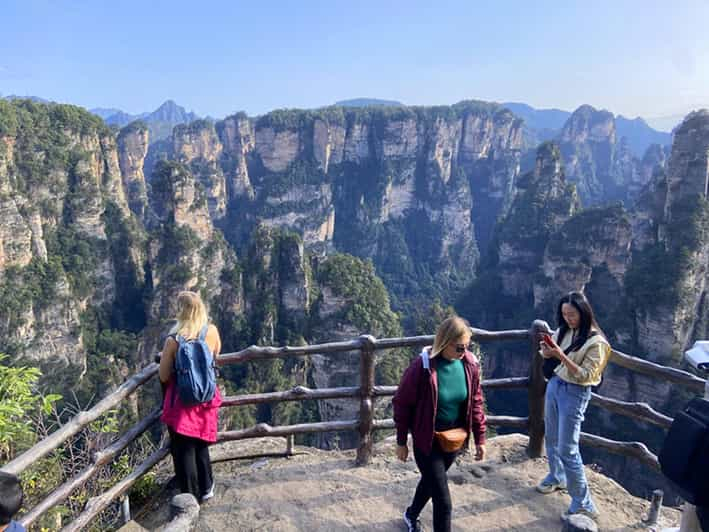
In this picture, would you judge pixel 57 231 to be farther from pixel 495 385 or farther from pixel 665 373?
pixel 665 373

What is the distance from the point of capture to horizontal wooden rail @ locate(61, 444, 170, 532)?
10.8 ft

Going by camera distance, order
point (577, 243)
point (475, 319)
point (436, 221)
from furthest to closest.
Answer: point (436, 221) < point (475, 319) < point (577, 243)

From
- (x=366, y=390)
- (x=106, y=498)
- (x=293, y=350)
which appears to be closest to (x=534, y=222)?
(x=366, y=390)

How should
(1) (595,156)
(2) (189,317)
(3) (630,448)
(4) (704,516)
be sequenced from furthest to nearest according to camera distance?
(1) (595,156) → (3) (630,448) → (2) (189,317) → (4) (704,516)

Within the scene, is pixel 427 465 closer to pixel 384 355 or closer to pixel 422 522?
pixel 422 522

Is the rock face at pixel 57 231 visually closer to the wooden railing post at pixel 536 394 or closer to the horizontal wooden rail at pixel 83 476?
the horizontal wooden rail at pixel 83 476

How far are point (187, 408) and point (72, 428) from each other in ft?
2.20

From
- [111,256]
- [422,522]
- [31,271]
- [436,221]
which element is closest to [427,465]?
[422,522]

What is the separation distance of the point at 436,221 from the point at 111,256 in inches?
1884

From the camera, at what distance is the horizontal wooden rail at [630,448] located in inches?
154

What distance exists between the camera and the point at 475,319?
4194 centimetres

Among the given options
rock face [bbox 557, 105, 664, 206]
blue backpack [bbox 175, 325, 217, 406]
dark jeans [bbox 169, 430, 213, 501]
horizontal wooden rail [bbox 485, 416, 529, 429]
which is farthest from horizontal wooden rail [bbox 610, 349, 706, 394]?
rock face [bbox 557, 105, 664, 206]

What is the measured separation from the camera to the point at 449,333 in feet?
9.90

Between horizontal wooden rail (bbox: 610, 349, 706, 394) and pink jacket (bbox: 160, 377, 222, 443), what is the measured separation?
304 centimetres
